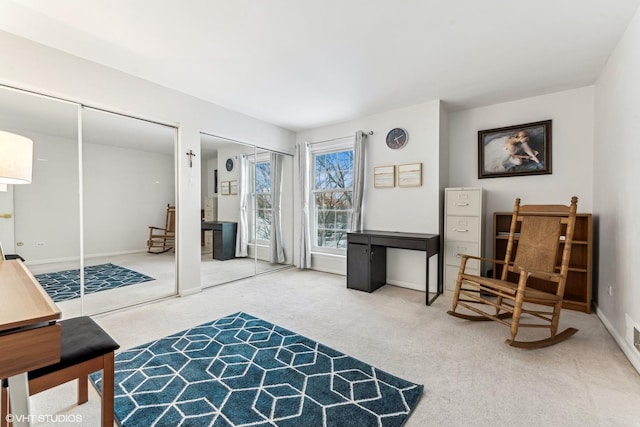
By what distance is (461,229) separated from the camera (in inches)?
140

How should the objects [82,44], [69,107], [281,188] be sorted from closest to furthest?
[82,44]
[69,107]
[281,188]

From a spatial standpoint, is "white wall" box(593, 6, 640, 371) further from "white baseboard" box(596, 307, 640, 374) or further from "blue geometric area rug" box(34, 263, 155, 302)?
"blue geometric area rug" box(34, 263, 155, 302)

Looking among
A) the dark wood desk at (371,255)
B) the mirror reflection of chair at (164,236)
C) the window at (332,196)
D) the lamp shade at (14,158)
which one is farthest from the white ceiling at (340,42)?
the dark wood desk at (371,255)

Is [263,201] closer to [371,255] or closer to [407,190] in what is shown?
[371,255]

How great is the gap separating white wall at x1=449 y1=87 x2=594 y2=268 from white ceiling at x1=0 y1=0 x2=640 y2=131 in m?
0.26

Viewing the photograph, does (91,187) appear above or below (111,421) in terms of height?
above

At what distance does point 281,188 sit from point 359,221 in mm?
1610

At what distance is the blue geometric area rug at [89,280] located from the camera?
2.68 meters

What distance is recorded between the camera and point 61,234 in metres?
2.72

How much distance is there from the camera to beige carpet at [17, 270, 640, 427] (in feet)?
5.18

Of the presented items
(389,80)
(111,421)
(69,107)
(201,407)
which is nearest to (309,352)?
(201,407)

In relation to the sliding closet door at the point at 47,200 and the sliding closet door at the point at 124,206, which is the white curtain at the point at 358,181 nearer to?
the sliding closet door at the point at 124,206

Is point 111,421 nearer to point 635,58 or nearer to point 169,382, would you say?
point 169,382

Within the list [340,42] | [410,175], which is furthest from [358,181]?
[340,42]
